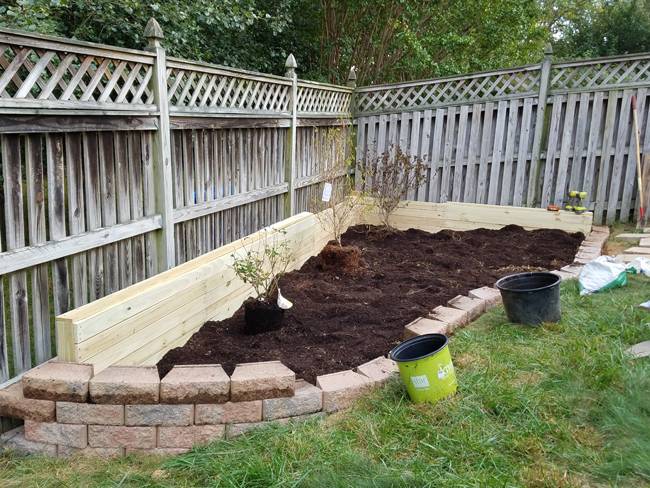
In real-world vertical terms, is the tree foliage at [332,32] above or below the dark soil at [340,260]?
above

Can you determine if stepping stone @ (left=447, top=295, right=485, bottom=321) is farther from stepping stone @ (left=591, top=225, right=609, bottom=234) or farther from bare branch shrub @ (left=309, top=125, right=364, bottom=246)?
stepping stone @ (left=591, top=225, right=609, bottom=234)

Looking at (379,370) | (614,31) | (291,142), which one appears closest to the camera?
(379,370)

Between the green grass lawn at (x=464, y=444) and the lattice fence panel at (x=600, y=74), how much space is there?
4845 mm

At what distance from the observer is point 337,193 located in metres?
7.01

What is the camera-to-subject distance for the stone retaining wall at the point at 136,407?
8.87 feet

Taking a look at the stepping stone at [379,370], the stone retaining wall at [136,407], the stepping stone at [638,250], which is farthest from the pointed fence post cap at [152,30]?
the stepping stone at [638,250]

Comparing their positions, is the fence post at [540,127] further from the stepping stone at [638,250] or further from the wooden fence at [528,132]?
the stepping stone at [638,250]

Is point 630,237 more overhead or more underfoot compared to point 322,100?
more underfoot

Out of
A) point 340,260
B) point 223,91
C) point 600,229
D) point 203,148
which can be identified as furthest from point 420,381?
point 600,229

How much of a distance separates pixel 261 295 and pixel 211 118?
1685 millimetres

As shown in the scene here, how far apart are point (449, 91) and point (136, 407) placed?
6.93 meters

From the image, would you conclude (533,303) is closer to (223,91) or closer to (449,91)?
(223,91)

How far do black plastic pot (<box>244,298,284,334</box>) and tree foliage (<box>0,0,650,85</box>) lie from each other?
9.39 feet

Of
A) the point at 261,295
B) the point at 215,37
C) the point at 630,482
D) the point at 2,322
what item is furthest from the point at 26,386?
the point at 215,37
